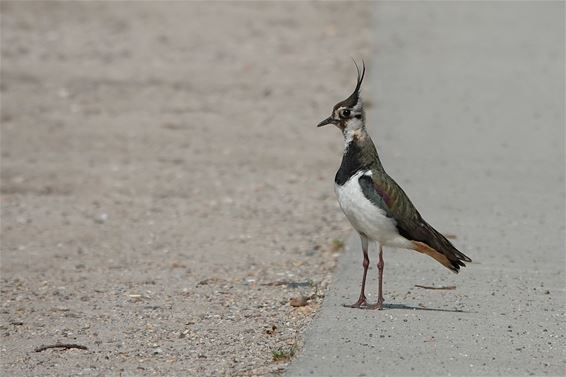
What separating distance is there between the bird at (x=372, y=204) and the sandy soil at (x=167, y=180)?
2.50 ft

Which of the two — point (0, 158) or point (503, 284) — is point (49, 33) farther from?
point (503, 284)

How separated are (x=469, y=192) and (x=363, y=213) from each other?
3.66 metres

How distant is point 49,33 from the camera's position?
54.4ft

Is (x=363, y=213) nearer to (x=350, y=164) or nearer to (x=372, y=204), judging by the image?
(x=372, y=204)

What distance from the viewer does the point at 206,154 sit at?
40.5ft

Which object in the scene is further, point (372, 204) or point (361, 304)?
point (361, 304)

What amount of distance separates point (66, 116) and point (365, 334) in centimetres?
756

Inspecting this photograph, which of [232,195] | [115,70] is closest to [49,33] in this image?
[115,70]

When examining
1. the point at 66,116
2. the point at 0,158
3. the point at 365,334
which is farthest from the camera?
the point at 66,116

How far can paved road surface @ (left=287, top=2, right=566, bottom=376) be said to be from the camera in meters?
6.58

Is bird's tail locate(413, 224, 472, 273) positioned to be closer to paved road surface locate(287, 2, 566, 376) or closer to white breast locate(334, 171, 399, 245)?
white breast locate(334, 171, 399, 245)

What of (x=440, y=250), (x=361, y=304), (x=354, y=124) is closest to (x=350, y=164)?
(x=354, y=124)

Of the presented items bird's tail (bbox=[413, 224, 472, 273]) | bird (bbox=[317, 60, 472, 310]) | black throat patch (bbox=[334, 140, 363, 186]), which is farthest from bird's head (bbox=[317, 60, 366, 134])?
bird's tail (bbox=[413, 224, 472, 273])

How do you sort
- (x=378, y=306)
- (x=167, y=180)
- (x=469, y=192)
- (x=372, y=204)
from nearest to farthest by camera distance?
1. (x=372, y=204)
2. (x=378, y=306)
3. (x=469, y=192)
4. (x=167, y=180)
